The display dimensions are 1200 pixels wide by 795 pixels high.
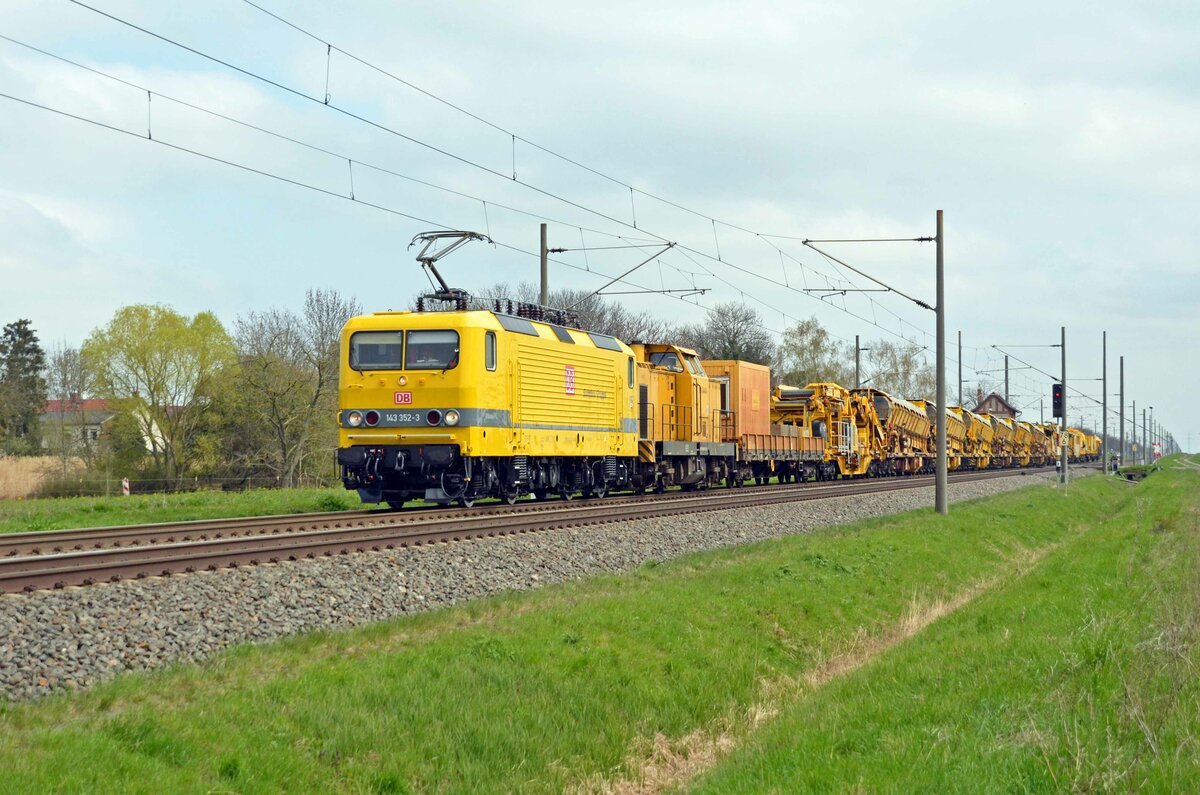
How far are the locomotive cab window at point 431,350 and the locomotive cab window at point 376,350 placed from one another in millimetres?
194

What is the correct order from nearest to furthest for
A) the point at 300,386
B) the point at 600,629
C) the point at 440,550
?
the point at 600,629 → the point at 440,550 → the point at 300,386

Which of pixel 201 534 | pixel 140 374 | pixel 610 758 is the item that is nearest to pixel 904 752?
pixel 610 758

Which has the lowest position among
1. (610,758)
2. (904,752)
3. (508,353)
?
(610,758)

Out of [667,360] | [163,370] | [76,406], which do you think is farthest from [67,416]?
[667,360]

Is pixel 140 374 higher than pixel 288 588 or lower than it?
higher

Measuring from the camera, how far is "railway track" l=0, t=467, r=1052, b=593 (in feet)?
38.7

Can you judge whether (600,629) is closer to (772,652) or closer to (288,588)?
(772,652)

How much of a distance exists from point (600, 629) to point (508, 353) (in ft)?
35.7

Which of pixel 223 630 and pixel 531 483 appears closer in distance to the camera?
pixel 223 630

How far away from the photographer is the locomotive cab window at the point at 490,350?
21.2 metres

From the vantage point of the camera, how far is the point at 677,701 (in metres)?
10.8

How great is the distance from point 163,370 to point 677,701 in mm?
45609

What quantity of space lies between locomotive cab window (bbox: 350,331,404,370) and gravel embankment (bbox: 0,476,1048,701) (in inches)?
211

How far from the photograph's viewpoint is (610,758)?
9.45m
